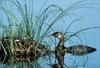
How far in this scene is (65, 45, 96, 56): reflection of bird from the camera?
568cm

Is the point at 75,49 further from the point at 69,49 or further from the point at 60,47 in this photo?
the point at 60,47

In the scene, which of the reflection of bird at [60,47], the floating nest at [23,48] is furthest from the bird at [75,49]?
the floating nest at [23,48]

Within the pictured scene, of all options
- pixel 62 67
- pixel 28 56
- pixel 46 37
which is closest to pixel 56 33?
pixel 46 37

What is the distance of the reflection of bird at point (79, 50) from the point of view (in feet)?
18.6

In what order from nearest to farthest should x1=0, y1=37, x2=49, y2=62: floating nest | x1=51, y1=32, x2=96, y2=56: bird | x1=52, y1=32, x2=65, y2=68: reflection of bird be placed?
x1=52, y1=32, x2=65, y2=68: reflection of bird, x1=0, y1=37, x2=49, y2=62: floating nest, x1=51, y1=32, x2=96, y2=56: bird

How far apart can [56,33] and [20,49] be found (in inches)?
21.4

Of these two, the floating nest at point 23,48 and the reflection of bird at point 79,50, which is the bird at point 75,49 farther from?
the floating nest at point 23,48

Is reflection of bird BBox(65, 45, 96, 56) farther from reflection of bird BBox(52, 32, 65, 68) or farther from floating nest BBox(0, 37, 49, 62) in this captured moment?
floating nest BBox(0, 37, 49, 62)

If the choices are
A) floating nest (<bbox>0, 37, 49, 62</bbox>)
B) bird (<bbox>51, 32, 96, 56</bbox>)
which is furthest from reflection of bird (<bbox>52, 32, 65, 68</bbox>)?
floating nest (<bbox>0, 37, 49, 62</bbox>)

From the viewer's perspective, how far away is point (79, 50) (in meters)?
5.76

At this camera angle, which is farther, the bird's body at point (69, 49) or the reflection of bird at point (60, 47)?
the bird's body at point (69, 49)

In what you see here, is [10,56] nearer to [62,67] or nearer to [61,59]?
[61,59]

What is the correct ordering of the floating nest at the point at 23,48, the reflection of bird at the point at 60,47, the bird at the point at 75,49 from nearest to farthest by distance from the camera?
the reflection of bird at the point at 60,47
the floating nest at the point at 23,48
the bird at the point at 75,49

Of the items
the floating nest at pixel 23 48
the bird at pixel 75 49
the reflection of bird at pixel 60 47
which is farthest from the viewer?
the bird at pixel 75 49
